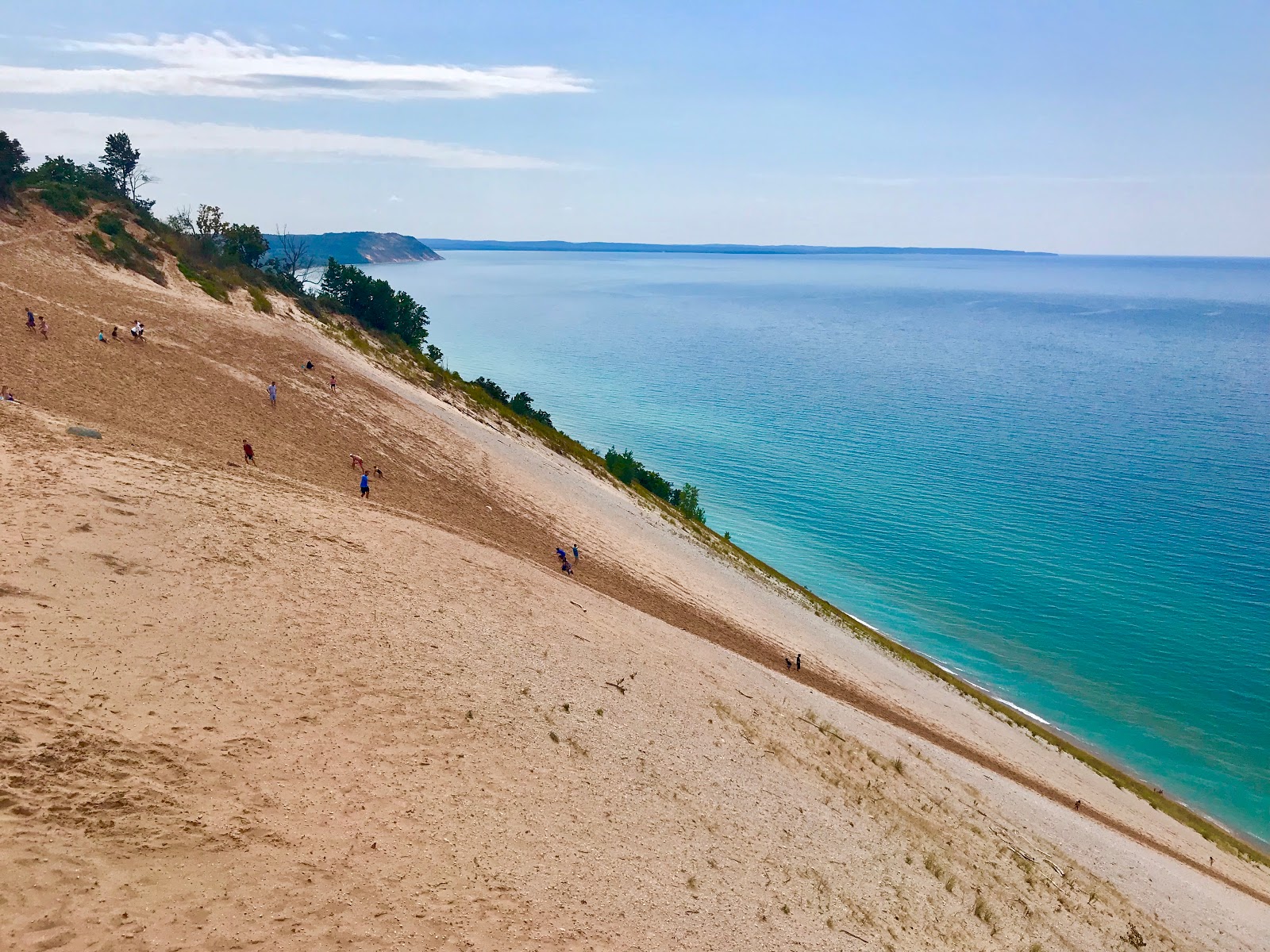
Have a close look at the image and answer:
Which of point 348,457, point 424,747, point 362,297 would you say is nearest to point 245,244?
point 362,297

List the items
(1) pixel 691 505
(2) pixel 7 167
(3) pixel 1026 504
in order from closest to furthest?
(2) pixel 7 167, (1) pixel 691 505, (3) pixel 1026 504

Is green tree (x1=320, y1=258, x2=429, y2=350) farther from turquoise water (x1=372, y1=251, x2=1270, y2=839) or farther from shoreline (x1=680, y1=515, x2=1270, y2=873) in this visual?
shoreline (x1=680, y1=515, x2=1270, y2=873)

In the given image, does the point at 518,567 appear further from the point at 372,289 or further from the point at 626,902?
the point at 372,289

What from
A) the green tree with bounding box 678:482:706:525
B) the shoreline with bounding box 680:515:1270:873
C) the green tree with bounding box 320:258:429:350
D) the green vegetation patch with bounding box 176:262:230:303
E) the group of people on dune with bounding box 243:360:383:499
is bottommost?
the shoreline with bounding box 680:515:1270:873

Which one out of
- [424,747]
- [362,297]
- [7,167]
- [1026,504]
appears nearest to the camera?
[424,747]

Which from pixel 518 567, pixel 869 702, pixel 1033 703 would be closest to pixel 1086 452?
pixel 1033 703

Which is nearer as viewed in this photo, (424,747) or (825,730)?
(424,747)

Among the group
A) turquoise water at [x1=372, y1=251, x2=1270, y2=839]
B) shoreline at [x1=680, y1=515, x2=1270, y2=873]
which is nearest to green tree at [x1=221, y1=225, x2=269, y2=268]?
turquoise water at [x1=372, y1=251, x2=1270, y2=839]

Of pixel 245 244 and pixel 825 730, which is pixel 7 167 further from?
pixel 825 730
